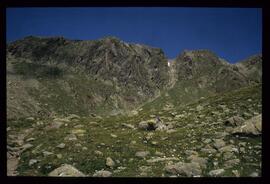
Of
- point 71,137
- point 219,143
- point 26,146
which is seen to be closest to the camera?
point 219,143

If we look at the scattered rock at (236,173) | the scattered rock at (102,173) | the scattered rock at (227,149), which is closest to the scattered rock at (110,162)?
the scattered rock at (102,173)

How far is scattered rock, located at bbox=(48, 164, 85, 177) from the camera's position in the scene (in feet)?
48.7

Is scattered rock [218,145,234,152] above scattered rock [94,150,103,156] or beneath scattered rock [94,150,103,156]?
above

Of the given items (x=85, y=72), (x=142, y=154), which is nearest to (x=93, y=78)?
(x=85, y=72)

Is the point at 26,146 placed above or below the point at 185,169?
above

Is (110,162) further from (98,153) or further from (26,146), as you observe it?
(26,146)

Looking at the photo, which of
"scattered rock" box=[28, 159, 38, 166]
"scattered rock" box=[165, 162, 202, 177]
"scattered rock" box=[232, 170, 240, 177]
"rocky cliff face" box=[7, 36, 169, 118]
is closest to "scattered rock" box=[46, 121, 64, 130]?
"scattered rock" box=[28, 159, 38, 166]

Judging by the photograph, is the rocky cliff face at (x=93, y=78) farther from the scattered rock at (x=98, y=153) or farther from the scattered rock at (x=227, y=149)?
the scattered rock at (x=227, y=149)

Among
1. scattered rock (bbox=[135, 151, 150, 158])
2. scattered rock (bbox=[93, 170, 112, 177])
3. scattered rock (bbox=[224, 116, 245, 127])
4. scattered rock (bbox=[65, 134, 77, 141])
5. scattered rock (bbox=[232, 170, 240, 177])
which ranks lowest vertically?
scattered rock (bbox=[93, 170, 112, 177])

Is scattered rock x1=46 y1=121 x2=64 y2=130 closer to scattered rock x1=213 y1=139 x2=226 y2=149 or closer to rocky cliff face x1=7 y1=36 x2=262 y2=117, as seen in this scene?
scattered rock x1=213 y1=139 x2=226 y2=149

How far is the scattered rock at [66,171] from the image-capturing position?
48.7 ft

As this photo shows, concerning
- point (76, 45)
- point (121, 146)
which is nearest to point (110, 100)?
point (76, 45)

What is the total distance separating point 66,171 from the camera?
1506cm

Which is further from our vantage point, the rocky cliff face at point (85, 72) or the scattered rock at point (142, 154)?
the rocky cliff face at point (85, 72)
